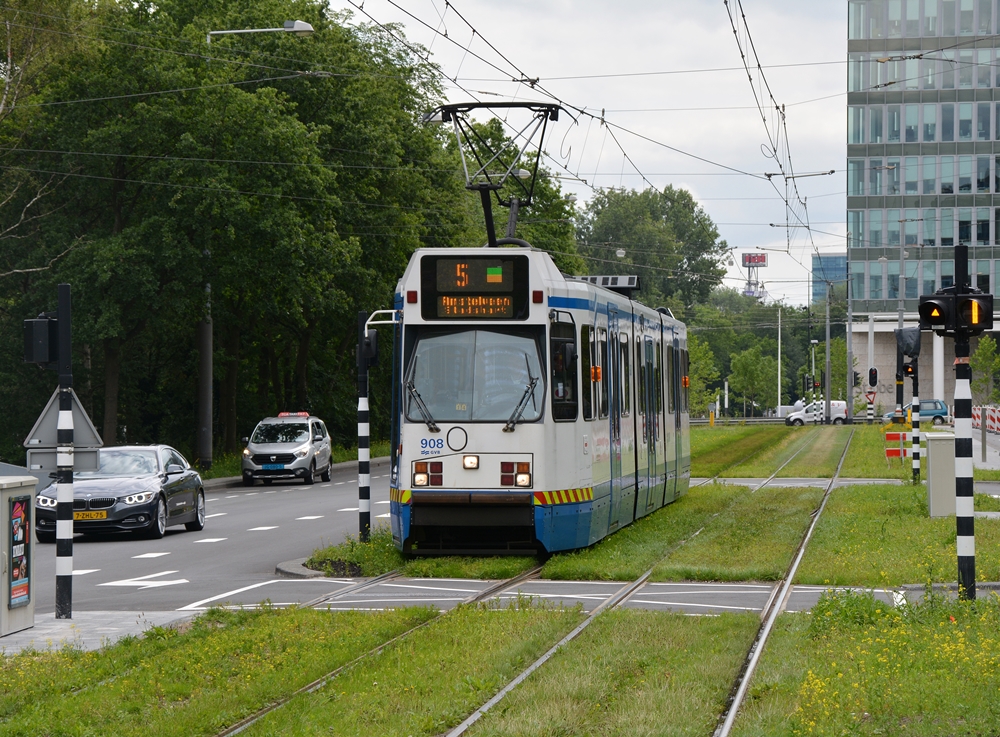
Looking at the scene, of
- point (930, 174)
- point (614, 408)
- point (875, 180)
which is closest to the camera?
point (614, 408)

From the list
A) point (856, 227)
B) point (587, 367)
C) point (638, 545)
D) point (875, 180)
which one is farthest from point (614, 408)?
point (856, 227)

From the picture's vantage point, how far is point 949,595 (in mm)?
12055

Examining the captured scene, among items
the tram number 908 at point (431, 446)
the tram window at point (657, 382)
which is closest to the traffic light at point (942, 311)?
the tram number 908 at point (431, 446)

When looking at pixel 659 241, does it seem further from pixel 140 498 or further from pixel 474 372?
pixel 474 372

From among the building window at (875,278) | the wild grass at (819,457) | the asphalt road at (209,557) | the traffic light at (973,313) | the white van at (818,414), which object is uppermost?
the building window at (875,278)

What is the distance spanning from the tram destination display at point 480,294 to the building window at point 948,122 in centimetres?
7176

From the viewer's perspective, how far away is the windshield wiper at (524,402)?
15969 mm

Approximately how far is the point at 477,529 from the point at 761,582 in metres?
3.41

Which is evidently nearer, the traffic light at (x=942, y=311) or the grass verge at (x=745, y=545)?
the traffic light at (x=942, y=311)

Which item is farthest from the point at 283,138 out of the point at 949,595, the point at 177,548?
the point at 949,595

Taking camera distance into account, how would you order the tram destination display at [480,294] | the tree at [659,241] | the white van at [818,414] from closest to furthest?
the tram destination display at [480,294], the white van at [818,414], the tree at [659,241]

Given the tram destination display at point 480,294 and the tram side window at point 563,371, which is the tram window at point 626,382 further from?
the tram destination display at point 480,294

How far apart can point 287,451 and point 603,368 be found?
2283 centimetres

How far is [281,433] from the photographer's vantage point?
4097 centimetres
